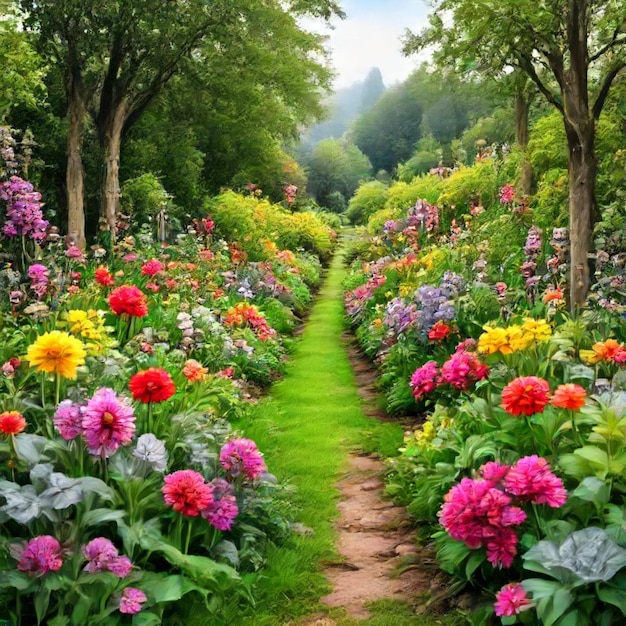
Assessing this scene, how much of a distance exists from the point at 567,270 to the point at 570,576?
4.35 m

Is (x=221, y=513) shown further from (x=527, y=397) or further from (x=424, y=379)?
(x=424, y=379)

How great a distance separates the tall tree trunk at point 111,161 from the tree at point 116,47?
2 centimetres

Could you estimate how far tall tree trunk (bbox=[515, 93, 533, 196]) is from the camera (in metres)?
9.74

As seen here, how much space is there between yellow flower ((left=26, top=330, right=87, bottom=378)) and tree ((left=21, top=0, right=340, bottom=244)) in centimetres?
736

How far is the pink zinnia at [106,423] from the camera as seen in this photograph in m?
2.86

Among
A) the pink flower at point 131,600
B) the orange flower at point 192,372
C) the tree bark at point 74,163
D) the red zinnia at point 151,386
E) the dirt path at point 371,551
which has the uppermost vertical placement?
the tree bark at point 74,163

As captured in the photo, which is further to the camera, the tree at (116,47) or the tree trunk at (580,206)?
the tree at (116,47)

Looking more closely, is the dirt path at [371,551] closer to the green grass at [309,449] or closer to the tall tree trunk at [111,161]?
the green grass at [309,449]

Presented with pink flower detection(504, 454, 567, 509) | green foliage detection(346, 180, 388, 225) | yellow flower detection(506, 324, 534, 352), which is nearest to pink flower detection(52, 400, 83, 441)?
pink flower detection(504, 454, 567, 509)

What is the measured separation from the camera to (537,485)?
107 inches

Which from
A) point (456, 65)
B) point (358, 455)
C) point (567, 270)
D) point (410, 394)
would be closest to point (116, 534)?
point (358, 455)

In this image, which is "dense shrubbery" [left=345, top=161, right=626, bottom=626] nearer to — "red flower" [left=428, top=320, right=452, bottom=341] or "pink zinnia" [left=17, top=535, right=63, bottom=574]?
"red flower" [left=428, top=320, right=452, bottom=341]

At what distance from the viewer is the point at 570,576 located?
99.5 inches

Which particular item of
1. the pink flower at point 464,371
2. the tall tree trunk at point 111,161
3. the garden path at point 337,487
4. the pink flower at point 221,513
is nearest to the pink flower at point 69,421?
the pink flower at point 221,513
